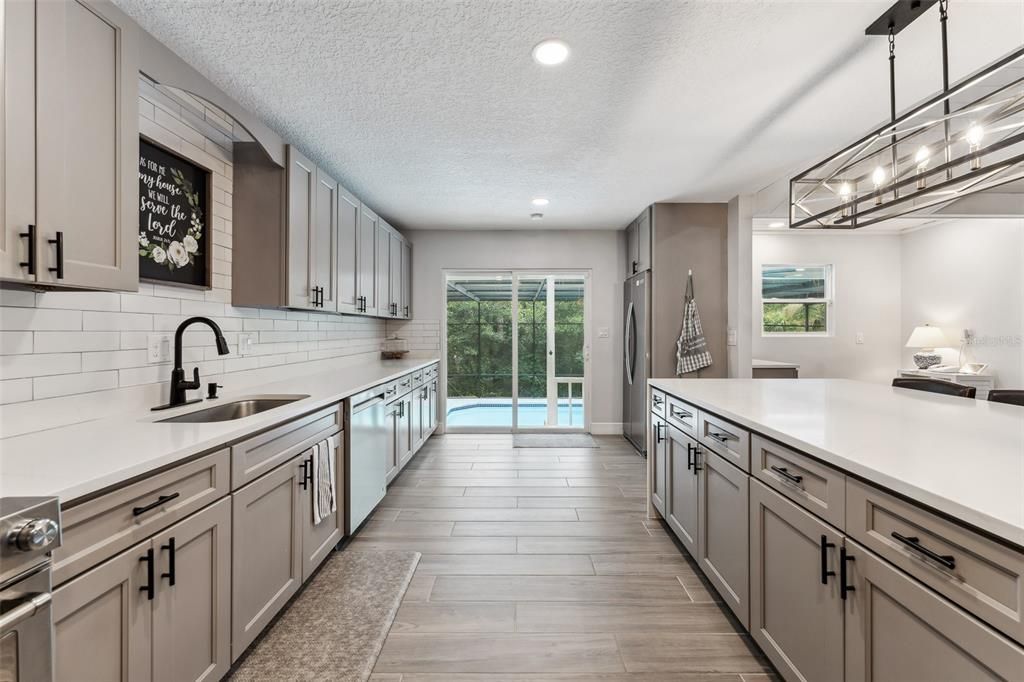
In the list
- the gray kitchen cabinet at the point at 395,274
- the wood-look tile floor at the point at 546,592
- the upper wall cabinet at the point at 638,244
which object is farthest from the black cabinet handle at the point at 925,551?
the gray kitchen cabinet at the point at 395,274

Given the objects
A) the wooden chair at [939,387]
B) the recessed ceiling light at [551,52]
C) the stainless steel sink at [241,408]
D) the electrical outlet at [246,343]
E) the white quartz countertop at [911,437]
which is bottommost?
the stainless steel sink at [241,408]

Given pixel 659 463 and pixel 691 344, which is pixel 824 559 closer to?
pixel 659 463

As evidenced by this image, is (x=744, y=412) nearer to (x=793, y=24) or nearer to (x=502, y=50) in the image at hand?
(x=793, y=24)

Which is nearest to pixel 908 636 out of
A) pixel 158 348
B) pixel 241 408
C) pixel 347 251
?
pixel 241 408

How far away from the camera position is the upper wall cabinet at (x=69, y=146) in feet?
3.84

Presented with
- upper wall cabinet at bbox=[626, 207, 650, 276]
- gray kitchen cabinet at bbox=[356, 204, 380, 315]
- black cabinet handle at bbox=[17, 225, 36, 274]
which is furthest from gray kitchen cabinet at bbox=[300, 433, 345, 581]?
upper wall cabinet at bbox=[626, 207, 650, 276]

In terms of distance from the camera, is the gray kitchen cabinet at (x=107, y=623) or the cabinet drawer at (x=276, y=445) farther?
the cabinet drawer at (x=276, y=445)

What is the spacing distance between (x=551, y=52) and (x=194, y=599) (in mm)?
2416

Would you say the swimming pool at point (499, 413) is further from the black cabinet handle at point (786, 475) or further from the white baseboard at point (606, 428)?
the black cabinet handle at point (786, 475)

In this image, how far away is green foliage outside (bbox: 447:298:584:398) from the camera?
18.5 ft

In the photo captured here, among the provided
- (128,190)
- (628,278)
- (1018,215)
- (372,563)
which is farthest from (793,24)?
(628,278)

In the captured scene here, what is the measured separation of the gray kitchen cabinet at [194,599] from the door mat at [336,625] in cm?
23

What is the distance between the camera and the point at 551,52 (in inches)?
79.7

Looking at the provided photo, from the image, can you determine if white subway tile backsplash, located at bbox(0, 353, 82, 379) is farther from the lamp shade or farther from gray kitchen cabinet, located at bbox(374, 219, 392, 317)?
the lamp shade
